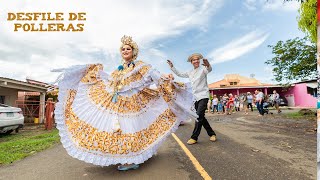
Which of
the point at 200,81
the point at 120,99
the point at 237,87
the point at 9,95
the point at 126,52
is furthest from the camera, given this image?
the point at 237,87

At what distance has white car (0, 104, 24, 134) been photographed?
1096 cm

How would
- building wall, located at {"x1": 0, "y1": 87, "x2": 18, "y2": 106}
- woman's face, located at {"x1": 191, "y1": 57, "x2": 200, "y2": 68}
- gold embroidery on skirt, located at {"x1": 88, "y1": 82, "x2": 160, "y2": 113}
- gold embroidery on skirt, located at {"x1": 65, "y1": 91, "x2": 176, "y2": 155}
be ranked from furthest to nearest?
1. building wall, located at {"x1": 0, "y1": 87, "x2": 18, "y2": 106}
2. woman's face, located at {"x1": 191, "y1": 57, "x2": 200, "y2": 68}
3. gold embroidery on skirt, located at {"x1": 88, "y1": 82, "x2": 160, "y2": 113}
4. gold embroidery on skirt, located at {"x1": 65, "y1": 91, "x2": 176, "y2": 155}

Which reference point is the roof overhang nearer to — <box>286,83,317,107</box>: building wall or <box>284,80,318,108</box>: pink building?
<box>284,80,318,108</box>: pink building

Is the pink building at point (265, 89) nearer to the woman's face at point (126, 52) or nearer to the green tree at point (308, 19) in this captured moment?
the green tree at point (308, 19)

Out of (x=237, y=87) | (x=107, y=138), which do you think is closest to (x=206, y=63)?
(x=107, y=138)

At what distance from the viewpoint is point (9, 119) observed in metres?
11.4

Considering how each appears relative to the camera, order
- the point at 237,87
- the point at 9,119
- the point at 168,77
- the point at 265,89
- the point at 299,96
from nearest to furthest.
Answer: the point at 168,77
the point at 9,119
the point at 299,96
the point at 265,89
the point at 237,87

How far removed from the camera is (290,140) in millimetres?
7426

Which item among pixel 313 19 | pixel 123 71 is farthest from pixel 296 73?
pixel 123 71

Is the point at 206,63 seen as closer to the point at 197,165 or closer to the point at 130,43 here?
the point at 130,43

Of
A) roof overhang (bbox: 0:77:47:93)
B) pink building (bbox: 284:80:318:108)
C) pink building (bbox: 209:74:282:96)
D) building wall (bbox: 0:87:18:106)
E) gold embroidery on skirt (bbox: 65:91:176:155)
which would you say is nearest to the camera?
gold embroidery on skirt (bbox: 65:91:176:155)

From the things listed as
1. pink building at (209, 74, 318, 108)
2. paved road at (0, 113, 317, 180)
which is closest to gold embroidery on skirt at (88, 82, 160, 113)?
paved road at (0, 113, 317, 180)

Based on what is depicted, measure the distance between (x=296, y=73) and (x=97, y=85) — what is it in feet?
54.9

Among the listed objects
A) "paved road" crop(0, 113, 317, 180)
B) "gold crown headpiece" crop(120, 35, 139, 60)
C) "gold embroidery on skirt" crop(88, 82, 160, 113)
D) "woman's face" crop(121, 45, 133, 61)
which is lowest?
"paved road" crop(0, 113, 317, 180)
